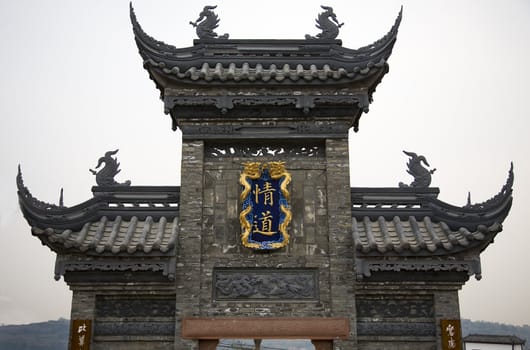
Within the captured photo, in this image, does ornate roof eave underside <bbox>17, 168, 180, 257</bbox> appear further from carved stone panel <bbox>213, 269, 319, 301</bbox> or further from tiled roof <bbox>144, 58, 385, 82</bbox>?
tiled roof <bbox>144, 58, 385, 82</bbox>

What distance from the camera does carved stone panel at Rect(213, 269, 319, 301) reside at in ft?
32.5

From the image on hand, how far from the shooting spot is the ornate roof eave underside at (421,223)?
31.7 feet

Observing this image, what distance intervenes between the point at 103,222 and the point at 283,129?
12.4 feet

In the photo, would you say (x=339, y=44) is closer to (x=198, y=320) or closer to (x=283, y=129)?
(x=283, y=129)

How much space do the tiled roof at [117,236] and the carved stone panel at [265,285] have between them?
45.9 inches

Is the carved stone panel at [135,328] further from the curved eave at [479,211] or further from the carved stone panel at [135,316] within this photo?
the curved eave at [479,211]

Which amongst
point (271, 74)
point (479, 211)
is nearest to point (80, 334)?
point (271, 74)

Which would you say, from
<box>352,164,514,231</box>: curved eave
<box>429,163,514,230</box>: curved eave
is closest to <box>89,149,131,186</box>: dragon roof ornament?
<box>352,164,514,231</box>: curved eave

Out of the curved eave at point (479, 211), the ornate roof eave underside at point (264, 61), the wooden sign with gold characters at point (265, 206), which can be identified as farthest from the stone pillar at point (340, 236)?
the curved eave at point (479, 211)

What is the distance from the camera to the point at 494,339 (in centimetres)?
3672

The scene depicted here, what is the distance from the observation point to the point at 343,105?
1080cm

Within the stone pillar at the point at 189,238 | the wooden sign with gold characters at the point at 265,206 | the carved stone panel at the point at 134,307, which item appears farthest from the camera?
the wooden sign with gold characters at the point at 265,206

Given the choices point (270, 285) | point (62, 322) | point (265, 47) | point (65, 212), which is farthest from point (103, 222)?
point (62, 322)

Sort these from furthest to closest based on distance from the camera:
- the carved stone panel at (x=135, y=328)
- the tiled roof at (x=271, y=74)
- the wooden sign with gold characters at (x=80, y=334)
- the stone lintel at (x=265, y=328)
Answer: the tiled roof at (x=271, y=74) → the carved stone panel at (x=135, y=328) → the wooden sign with gold characters at (x=80, y=334) → the stone lintel at (x=265, y=328)
